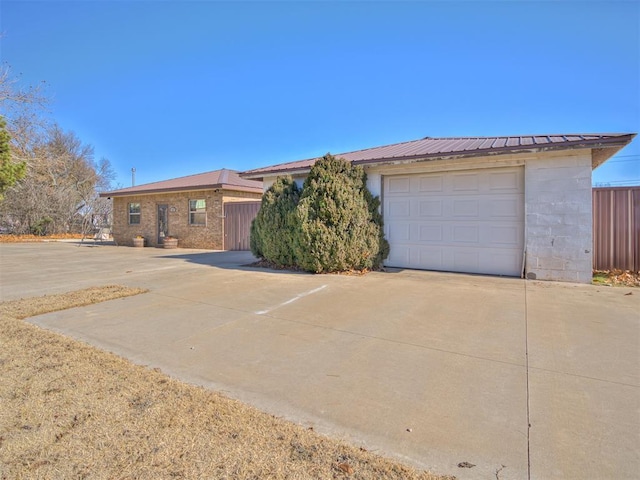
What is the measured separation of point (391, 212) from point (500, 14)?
17.7 ft

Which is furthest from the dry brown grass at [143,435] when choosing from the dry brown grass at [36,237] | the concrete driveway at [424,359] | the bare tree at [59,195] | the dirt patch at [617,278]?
the dry brown grass at [36,237]

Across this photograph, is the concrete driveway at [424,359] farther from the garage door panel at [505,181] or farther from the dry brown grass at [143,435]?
the garage door panel at [505,181]

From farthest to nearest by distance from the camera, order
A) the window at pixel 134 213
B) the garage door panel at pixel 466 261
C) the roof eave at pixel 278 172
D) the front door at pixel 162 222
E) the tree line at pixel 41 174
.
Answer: the window at pixel 134 213
the front door at pixel 162 222
the tree line at pixel 41 174
the roof eave at pixel 278 172
the garage door panel at pixel 466 261

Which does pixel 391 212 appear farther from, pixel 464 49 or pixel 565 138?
pixel 464 49

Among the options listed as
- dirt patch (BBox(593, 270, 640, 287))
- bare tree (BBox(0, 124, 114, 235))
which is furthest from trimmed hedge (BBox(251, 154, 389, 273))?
bare tree (BBox(0, 124, 114, 235))

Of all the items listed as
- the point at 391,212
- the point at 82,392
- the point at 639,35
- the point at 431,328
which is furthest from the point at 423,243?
the point at 82,392

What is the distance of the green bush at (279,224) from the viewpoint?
371 inches

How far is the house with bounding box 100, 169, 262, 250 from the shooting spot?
16.3 meters

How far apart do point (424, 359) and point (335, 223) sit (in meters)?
5.28

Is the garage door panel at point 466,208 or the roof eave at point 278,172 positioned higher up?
the roof eave at point 278,172

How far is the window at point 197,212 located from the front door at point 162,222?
1.95m

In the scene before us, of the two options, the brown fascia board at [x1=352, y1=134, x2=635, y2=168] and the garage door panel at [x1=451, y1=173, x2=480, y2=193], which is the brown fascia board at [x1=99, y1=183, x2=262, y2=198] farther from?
the garage door panel at [x1=451, y1=173, x2=480, y2=193]

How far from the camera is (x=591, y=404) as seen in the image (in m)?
2.74

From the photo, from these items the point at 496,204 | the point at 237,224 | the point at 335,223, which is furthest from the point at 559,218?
the point at 237,224
